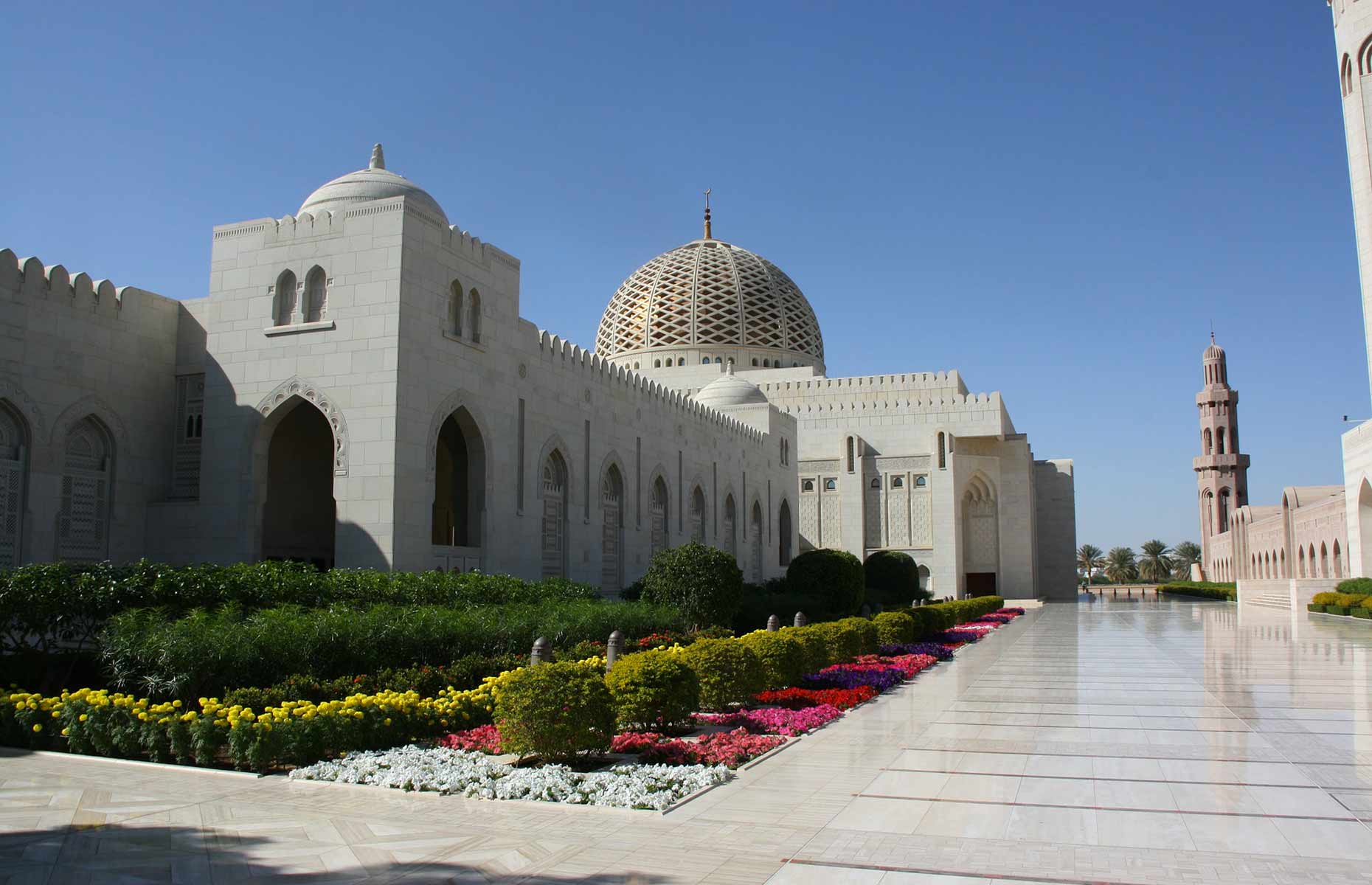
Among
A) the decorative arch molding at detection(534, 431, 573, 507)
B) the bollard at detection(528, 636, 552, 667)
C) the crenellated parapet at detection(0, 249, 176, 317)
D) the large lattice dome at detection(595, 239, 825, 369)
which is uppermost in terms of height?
the large lattice dome at detection(595, 239, 825, 369)

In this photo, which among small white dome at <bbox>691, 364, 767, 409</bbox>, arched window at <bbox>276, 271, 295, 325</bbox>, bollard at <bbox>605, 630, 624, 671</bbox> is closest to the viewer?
bollard at <bbox>605, 630, 624, 671</bbox>

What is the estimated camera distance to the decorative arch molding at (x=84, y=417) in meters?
14.9

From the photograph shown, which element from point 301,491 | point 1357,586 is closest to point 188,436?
point 301,491

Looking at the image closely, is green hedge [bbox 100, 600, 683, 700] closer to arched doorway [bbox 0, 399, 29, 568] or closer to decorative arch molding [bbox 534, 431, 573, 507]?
arched doorway [bbox 0, 399, 29, 568]

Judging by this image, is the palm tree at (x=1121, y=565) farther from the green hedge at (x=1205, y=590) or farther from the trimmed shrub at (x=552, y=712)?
the trimmed shrub at (x=552, y=712)

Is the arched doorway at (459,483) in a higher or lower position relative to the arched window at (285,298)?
lower

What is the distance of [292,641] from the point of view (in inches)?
359

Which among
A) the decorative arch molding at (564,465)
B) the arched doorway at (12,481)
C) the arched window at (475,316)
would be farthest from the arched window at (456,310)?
the arched doorway at (12,481)

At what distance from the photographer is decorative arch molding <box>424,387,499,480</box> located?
641 inches

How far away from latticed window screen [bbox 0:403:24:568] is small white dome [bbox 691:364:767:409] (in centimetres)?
2270

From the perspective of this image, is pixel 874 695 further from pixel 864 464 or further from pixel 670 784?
pixel 864 464

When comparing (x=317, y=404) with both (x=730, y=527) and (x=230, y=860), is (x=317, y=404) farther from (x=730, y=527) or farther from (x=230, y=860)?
(x=730, y=527)

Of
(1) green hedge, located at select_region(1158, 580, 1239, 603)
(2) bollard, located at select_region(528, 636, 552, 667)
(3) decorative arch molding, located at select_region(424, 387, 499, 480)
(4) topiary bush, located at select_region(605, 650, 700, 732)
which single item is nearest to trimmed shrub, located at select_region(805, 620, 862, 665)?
(2) bollard, located at select_region(528, 636, 552, 667)

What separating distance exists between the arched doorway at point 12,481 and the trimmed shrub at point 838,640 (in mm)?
10563
